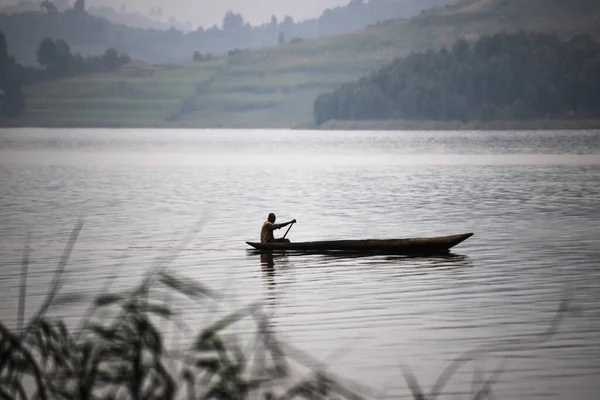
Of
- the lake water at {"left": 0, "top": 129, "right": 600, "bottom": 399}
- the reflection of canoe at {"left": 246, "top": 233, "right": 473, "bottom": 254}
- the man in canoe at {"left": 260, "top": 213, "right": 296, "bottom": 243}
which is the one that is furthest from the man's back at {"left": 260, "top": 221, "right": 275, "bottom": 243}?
the lake water at {"left": 0, "top": 129, "right": 600, "bottom": 399}

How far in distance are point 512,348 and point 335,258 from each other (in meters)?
11.7

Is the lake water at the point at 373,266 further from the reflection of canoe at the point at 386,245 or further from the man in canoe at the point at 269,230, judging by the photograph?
the man in canoe at the point at 269,230

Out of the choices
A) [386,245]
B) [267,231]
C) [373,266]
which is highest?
[267,231]

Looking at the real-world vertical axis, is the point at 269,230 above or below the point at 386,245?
above

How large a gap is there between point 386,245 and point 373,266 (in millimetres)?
1448

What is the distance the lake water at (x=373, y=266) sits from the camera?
52.9 ft

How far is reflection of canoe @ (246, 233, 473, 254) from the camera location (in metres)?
27.5

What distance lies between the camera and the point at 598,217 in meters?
42.0

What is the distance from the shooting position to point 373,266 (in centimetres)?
2630

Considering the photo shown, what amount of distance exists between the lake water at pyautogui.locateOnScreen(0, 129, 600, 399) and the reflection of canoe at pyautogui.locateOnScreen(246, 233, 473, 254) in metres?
0.29

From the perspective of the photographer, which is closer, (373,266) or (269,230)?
(373,266)

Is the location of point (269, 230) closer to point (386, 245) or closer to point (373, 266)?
point (386, 245)

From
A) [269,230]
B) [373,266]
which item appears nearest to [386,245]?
[373,266]

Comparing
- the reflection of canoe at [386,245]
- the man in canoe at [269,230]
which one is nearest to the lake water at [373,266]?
the reflection of canoe at [386,245]
